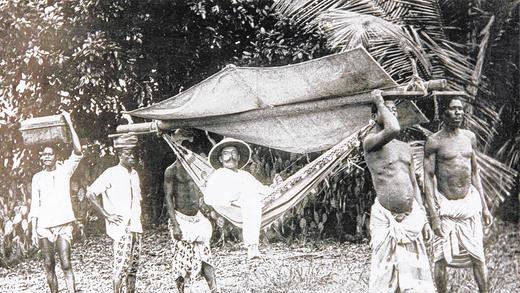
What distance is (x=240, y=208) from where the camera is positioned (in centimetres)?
401

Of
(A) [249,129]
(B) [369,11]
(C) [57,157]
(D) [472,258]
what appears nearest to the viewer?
(D) [472,258]

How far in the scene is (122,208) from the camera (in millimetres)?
4180

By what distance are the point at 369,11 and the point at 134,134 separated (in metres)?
2.10

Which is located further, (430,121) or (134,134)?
(430,121)

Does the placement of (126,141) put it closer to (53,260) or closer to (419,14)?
(53,260)

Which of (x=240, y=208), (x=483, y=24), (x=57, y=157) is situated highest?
(x=483, y=24)

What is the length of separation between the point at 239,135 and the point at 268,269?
1289mm

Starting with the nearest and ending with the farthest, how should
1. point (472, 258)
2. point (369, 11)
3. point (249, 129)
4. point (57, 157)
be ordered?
point (472, 258)
point (249, 129)
point (57, 157)
point (369, 11)

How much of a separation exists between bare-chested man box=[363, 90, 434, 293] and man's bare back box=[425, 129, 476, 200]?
414 mm

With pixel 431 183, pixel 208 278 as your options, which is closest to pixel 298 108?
pixel 431 183

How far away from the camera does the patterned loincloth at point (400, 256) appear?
3.40 metres

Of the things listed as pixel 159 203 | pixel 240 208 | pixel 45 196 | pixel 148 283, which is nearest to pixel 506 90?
pixel 240 208

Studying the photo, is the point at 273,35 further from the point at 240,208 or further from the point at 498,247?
the point at 498,247

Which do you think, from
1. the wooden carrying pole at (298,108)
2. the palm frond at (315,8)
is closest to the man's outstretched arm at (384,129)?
the wooden carrying pole at (298,108)
